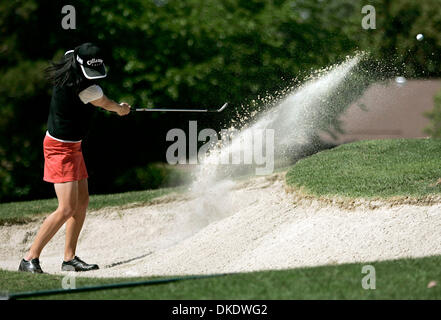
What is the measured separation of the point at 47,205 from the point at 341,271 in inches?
230

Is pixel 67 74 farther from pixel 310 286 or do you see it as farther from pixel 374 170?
pixel 374 170

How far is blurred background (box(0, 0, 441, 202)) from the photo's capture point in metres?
10.3

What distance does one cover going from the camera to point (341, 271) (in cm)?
435

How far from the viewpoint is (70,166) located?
5691 millimetres

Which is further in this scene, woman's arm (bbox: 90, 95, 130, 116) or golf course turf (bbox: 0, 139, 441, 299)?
woman's arm (bbox: 90, 95, 130, 116)

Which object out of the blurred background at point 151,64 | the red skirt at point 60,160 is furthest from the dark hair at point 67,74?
the blurred background at point 151,64

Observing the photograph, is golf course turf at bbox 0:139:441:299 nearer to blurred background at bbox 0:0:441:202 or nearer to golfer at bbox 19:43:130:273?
golfer at bbox 19:43:130:273

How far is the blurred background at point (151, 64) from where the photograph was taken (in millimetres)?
10273

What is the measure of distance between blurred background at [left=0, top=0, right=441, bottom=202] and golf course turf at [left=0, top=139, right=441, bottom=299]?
79.7 inches

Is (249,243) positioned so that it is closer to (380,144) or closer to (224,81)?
(380,144)

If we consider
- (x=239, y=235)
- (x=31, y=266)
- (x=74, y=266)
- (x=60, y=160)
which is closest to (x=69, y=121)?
(x=60, y=160)

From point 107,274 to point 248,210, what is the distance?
76.2 inches

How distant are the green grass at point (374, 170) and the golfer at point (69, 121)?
2423 mm

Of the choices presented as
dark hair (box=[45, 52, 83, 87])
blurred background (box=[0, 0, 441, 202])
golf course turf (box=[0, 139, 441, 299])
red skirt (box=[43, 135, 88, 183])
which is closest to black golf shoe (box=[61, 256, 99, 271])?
golf course turf (box=[0, 139, 441, 299])
